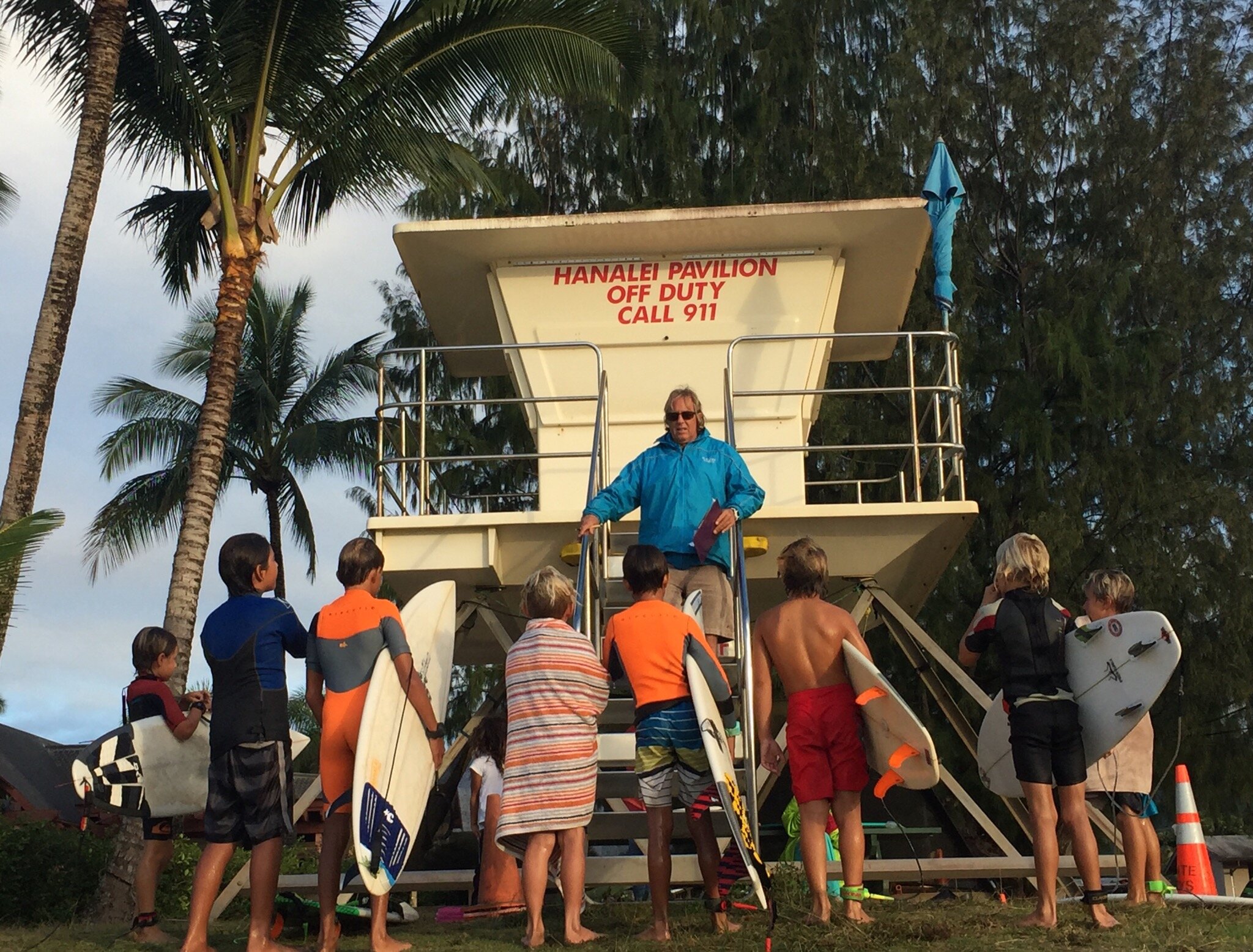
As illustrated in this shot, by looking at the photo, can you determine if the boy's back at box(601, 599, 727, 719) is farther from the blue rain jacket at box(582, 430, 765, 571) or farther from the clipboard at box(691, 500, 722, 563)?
the blue rain jacket at box(582, 430, 765, 571)

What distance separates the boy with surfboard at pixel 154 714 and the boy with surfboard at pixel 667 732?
2263 mm

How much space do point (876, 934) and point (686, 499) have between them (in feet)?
8.62

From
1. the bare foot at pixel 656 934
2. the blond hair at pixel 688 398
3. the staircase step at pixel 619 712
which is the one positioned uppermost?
the blond hair at pixel 688 398

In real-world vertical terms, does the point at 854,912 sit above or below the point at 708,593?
below

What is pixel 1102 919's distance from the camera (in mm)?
5723

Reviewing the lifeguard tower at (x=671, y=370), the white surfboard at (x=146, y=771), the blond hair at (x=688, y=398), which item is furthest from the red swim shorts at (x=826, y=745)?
the lifeguard tower at (x=671, y=370)

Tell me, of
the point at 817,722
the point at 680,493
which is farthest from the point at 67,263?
the point at 817,722

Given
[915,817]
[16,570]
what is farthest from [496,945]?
[915,817]

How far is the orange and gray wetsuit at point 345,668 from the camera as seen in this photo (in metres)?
5.86

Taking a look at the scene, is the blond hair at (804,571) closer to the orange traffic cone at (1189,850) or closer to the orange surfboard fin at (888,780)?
the orange surfboard fin at (888,780)

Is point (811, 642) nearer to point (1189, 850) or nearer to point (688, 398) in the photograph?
point (688, 398)

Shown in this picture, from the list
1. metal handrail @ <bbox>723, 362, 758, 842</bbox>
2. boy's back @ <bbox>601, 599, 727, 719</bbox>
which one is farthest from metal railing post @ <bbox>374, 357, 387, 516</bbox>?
boy's back @ <bbox>601, 599, 727, 719</bbox>

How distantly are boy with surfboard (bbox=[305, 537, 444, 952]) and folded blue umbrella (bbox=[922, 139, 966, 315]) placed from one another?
5.87 meters

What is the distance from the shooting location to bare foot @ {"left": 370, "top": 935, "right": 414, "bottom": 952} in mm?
5723
